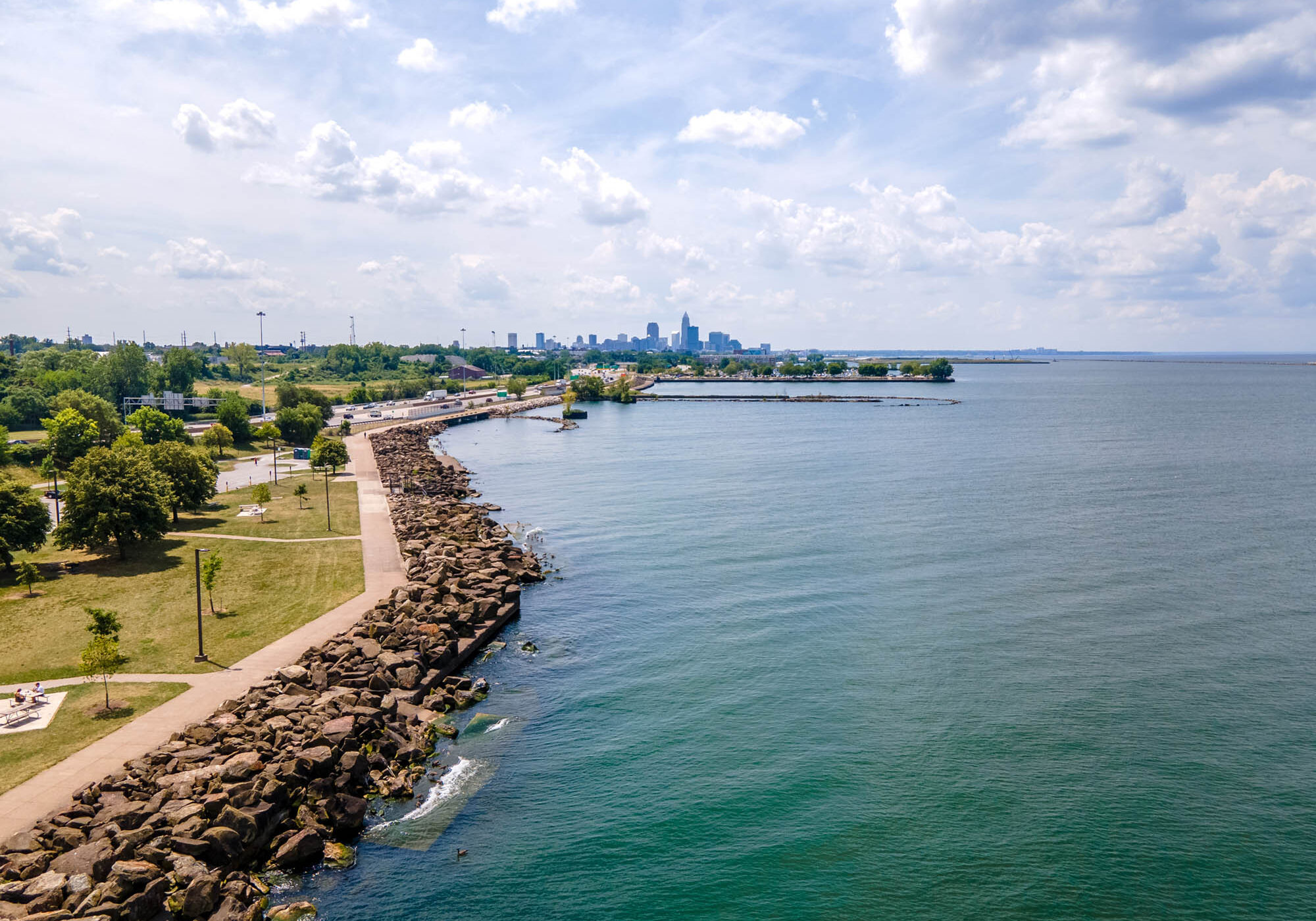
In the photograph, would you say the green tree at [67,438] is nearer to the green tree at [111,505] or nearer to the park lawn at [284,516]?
the park lawn at [284,516]

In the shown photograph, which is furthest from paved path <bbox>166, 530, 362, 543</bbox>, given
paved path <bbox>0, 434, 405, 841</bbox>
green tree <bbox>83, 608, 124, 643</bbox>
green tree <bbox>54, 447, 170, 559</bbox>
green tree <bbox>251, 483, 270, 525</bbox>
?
green tree <bbox>83, 608, 124, 643</bbox>

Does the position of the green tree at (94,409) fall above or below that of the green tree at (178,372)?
below

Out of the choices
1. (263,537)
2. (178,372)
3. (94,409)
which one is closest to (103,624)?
(263,537)

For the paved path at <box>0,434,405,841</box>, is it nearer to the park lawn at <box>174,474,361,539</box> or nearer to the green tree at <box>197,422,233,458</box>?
the park lawn at <box>174,474,361,539</box>

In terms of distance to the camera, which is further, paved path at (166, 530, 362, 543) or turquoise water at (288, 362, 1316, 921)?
paved path at (166, 530, 362, 543)

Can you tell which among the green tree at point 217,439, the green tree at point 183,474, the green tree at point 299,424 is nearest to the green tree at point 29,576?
the green tree at point 183,474

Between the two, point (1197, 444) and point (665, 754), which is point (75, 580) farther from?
point (1197, 444)
